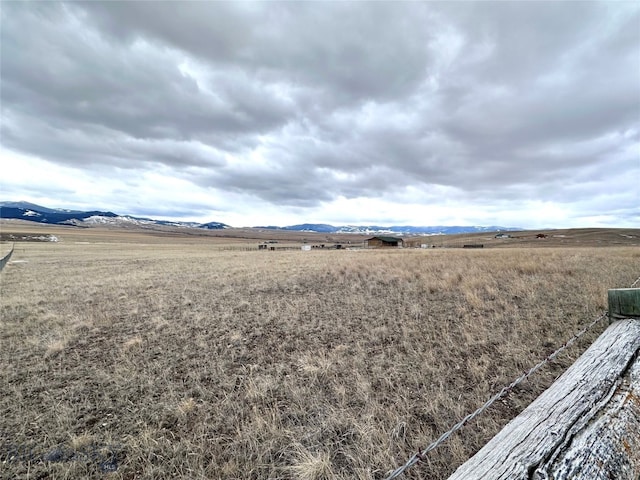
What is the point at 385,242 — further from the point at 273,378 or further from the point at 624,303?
the point at 624,303

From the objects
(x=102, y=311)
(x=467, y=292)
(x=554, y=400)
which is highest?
(x=554, y=400)

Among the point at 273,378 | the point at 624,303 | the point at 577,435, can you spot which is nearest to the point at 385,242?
the point at 273,378

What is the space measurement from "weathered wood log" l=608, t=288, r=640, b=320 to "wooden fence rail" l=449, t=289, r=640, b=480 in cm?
97

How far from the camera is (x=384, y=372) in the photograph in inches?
185

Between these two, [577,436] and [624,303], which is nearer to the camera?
[577,436]

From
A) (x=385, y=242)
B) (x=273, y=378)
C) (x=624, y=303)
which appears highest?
(x=624, y=303)

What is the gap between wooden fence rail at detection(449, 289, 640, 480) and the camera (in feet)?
4.39

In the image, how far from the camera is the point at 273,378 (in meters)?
4.69

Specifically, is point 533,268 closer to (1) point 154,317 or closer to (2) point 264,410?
(2) point 264,410

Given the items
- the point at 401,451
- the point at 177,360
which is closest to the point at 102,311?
the point at 177,360

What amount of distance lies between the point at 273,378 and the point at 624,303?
446 cm

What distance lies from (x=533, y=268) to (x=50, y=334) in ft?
54.0

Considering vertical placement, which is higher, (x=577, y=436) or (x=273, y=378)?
(x=577, y=436)

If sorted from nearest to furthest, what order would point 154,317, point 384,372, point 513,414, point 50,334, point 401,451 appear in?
point 401,451 < point 513,414 < point 384,372 < point 50,334 < point 154,317
